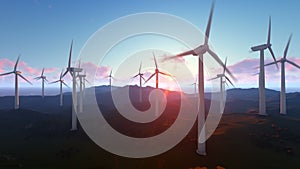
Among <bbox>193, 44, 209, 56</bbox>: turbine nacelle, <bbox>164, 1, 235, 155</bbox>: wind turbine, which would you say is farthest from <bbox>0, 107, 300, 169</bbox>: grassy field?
<bbox>193, 44, 209, 56</bbox>: turbine nacelle

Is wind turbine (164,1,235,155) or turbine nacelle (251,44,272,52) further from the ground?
turbine nacelle (251,44,272,52)

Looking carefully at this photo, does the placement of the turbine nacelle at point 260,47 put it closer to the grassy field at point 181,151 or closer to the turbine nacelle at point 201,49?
the grassy field at point 181,151

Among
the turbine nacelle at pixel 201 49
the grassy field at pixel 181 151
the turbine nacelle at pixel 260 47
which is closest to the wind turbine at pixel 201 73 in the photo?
the turbine nacelle at pixel 201 49

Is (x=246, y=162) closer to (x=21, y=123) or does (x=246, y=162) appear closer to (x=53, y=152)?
(x=53, y=152)

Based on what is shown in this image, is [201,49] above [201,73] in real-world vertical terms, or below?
above

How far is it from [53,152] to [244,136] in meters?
29.7

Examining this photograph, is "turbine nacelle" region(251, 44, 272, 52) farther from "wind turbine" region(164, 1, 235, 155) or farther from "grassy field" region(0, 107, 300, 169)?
"wind turbine" region(164, 1, 235, 155)

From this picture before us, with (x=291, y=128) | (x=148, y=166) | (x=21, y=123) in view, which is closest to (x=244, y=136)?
(x=291, y=128)

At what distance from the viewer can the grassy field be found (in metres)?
23.6

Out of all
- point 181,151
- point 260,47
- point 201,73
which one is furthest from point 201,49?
point 260,47

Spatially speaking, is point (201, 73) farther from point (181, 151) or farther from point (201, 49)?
point (181, 151)

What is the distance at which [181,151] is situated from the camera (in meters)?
27.3

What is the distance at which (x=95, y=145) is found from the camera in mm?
31156

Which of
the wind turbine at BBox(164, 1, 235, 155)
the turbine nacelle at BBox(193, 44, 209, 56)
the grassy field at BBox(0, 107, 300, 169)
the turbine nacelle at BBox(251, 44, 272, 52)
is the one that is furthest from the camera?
the turbine nacelle at BBox(251, 44, 272, 52)
